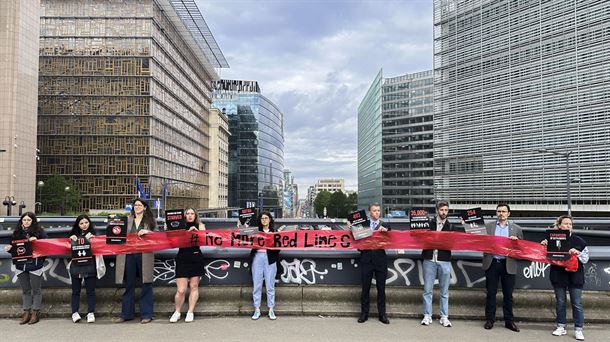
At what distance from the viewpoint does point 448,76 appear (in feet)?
261

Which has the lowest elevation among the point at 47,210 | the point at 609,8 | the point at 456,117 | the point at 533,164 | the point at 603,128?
the point at 47,210

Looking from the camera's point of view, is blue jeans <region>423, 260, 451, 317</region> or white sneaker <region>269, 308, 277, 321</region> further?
white sneaker <region>269, 308, 277, 321</region>

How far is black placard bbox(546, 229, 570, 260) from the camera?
657cm

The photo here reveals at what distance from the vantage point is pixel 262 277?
7133mm

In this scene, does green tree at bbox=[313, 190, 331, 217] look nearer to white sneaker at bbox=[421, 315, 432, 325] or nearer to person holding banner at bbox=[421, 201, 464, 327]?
person holding banner at bbox=[421, 201, 464, 327]

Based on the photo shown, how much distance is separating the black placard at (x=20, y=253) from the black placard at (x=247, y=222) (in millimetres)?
3206

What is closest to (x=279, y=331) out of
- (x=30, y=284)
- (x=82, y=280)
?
(x=82, y=280)

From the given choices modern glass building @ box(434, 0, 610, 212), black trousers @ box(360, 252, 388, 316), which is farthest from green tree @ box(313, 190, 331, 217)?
black trousers @ box(360, 252, 388, 316)

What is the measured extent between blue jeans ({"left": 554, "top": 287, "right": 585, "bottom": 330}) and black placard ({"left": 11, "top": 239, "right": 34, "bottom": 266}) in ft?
25.7

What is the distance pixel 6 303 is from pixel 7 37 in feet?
183

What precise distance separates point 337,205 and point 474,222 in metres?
146

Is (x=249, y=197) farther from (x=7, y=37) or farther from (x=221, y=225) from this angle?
(x=221, y=225)

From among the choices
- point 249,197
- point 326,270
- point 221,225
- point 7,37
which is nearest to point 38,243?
point 326,270

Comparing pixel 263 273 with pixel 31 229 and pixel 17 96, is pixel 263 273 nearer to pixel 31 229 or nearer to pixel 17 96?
pixel 31 229
